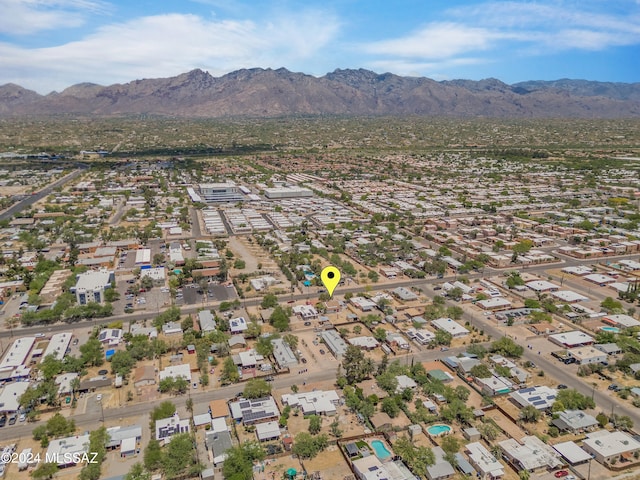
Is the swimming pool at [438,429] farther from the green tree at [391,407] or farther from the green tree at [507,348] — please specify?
the green tree at [507,348]

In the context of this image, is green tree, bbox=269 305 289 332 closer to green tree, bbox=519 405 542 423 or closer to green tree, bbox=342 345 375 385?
green tree, bbox=342 345 375 385

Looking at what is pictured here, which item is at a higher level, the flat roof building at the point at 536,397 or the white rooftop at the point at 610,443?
the flat roof building at the point at 536,397

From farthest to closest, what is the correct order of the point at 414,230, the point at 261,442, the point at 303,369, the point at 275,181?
the point at 275,181 < the point at 414,230 < the point at 303,369 < the point at 261,442

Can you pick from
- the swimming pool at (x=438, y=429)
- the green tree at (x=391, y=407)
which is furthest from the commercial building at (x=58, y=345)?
the swimming pool at (x=438, y=429)

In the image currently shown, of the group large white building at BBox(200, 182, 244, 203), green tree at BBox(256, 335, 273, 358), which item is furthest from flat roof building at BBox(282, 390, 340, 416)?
large white building at BBox(200, 182, 244, 203)

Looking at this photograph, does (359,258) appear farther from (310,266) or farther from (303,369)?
(303,369)

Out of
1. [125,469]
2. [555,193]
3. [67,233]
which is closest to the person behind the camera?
[125,469]

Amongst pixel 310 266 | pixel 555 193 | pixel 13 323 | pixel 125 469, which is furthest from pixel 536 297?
pixel 555 193
